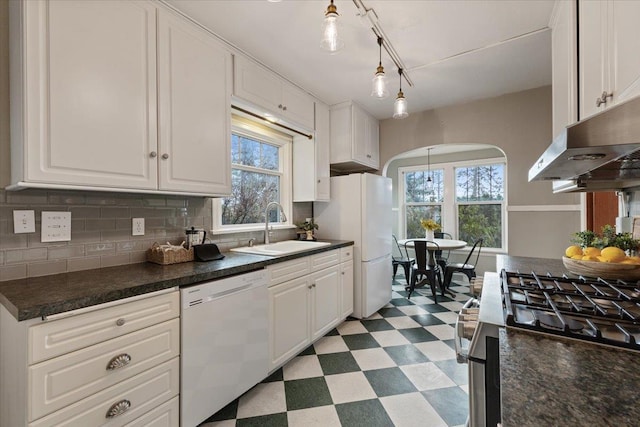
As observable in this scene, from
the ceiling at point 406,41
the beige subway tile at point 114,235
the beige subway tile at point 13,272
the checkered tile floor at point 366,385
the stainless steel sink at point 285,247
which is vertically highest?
the ceiling at point 406,41

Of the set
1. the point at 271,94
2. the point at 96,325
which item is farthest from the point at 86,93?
the point at 271,94

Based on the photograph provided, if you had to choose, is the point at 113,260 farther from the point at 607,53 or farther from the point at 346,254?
the point at 607,53

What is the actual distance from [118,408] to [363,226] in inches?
91.9

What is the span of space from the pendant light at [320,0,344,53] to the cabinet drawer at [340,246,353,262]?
6.07 ft

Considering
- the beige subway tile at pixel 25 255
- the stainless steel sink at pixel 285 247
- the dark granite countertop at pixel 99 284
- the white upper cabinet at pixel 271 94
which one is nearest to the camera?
the dark granite countertop at pixel 99 284

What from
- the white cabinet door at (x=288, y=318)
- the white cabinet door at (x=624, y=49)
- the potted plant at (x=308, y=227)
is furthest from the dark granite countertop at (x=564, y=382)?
the potted plant at (x=308, y=227)

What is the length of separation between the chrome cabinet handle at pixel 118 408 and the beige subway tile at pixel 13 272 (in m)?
0.80

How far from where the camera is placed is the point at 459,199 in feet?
17.1

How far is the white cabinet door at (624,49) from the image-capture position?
0.85m

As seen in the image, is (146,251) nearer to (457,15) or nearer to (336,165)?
(336,165)

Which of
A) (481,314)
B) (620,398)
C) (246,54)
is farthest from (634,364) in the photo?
(246,54)

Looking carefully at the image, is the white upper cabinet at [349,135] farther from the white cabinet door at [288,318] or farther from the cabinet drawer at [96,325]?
the cabinet drawer at [96,325]

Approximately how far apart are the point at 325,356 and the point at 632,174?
2.18 metres

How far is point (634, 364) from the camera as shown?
581 millimetres
